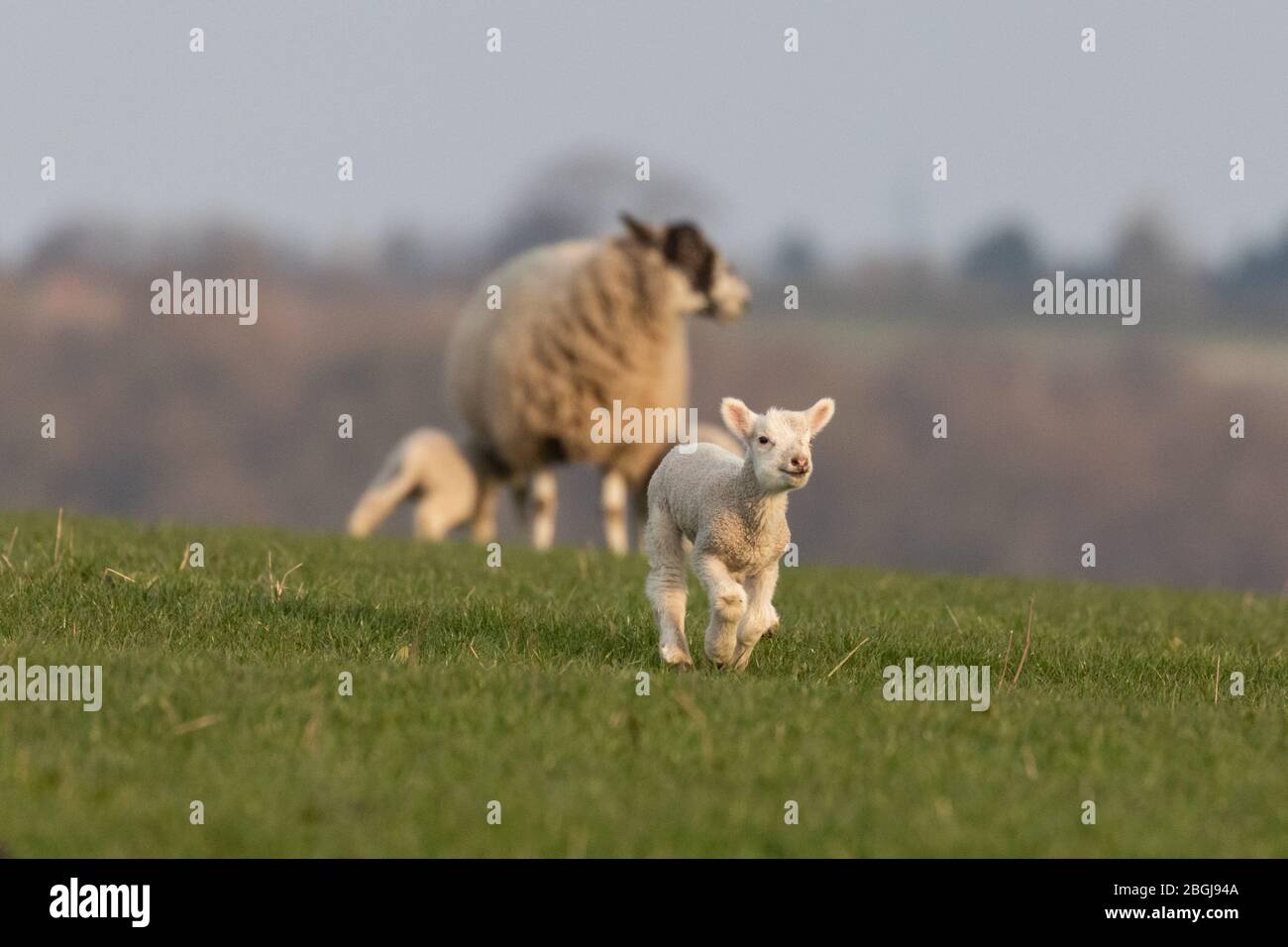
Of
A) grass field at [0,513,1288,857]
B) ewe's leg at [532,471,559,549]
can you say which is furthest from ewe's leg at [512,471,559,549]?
grass field at [0,513,1288,857]

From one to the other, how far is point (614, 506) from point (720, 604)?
42.9 feet

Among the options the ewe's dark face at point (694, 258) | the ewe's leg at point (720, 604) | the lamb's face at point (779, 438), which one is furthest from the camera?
the ewe's dark face at point (694, 258)

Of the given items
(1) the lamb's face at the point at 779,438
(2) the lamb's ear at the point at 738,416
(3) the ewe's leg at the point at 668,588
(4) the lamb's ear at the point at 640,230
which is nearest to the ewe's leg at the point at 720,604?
(3) the ewe's leg at the point at 668,588

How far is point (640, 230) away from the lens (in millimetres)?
21141

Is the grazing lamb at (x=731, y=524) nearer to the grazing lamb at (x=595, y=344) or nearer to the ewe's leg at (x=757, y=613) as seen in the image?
the ewe's leg at (x=757, y=613)

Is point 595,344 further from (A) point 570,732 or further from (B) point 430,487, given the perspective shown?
(A) point 570,732

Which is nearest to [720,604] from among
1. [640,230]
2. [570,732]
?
[570,732]

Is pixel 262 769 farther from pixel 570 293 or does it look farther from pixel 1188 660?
pixel 570 293

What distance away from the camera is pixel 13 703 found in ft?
24.0

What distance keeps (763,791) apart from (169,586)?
515 centimetres

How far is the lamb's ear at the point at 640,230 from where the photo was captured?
21000 millimetres

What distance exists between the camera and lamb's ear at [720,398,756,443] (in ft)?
26.1

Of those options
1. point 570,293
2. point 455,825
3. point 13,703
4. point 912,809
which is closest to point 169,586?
point 13,703

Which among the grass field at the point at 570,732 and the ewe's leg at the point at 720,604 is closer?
the grass field at the point at 570,732
